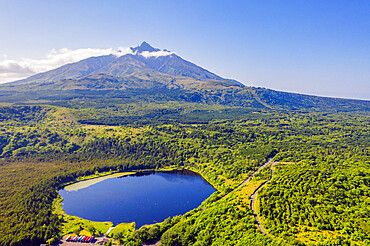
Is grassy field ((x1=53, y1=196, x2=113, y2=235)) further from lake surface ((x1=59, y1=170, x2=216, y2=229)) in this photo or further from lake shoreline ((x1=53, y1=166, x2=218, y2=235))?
lake surface ((x1=59, y1=170, x2=216, y2=229))

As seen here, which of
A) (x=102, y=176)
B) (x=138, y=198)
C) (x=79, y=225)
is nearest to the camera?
(x=79, y=225)

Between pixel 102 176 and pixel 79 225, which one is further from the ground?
pixel 79 225

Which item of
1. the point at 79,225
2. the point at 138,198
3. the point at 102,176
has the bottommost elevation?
the point at 102,176

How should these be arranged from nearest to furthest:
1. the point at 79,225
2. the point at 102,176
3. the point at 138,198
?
the point at 79,225 < the point at 138,198 < the point at 102,176

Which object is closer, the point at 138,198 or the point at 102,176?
the point at 138,198

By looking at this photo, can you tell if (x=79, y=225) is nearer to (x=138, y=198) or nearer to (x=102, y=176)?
(x=138, y=198)

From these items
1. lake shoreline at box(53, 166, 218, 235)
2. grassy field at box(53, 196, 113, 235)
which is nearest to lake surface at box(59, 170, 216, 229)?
lake shoreline at box(53, 166, 218, 235)

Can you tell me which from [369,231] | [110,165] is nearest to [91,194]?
[110,165]

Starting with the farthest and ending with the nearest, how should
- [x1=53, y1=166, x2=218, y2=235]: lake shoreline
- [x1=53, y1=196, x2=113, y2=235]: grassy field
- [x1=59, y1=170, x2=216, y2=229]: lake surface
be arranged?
[x1=53, y1=166, x2=218, y2=235]: lake shoreline
[x1=59, y1=170, x2=216, y2=229]: lake surface
[x1=53, y1=196, x2=113, y2=235]: grassy field

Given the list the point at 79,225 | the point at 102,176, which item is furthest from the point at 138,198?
the point at 102,176
